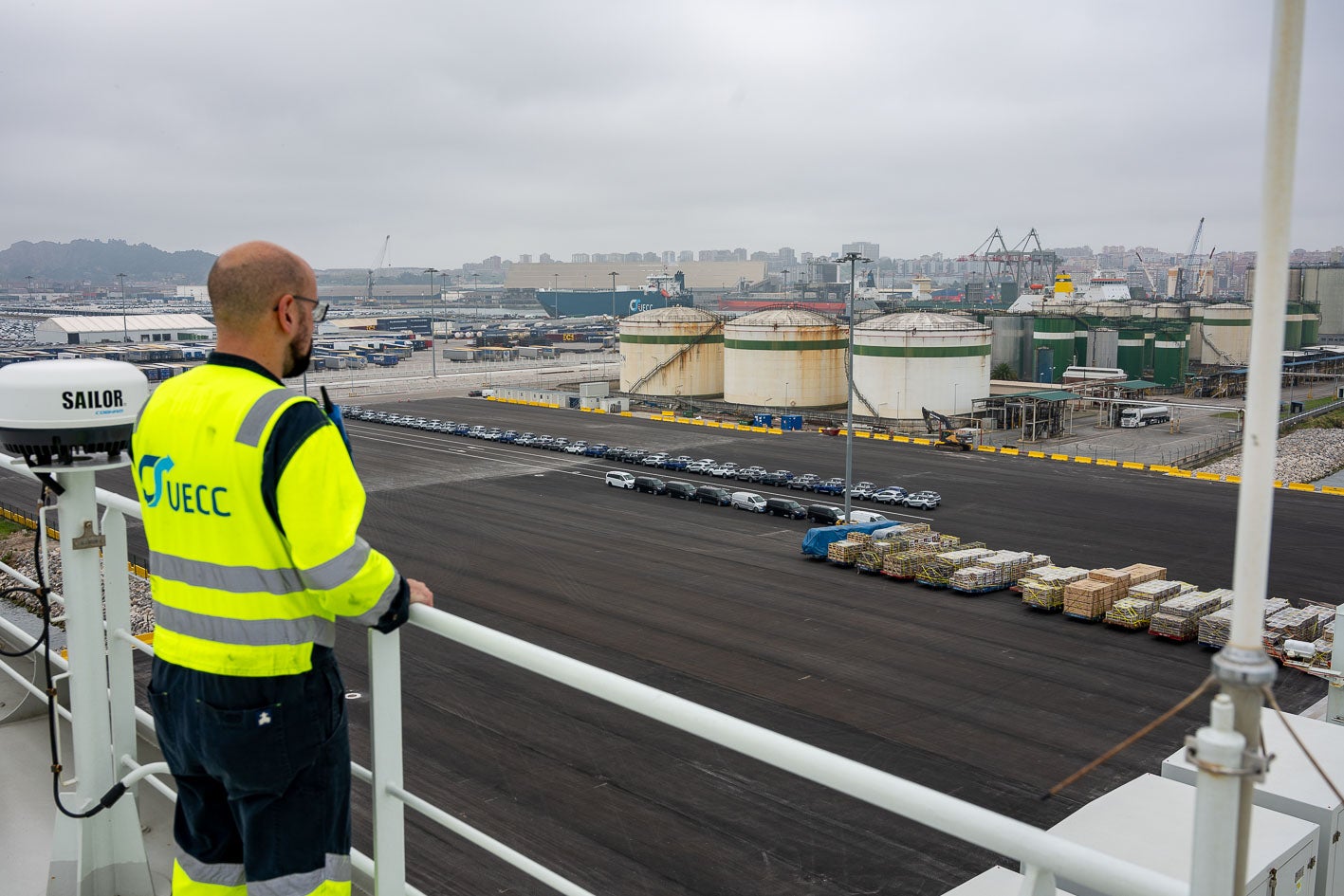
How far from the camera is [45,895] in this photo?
4.18m

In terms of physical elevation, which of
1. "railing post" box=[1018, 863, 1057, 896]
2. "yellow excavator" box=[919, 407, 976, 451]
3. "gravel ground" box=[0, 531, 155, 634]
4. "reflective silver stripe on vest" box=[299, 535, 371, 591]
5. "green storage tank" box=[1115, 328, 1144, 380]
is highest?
"reflective silver stripe on vest" box=[299, 535, 371, 591]

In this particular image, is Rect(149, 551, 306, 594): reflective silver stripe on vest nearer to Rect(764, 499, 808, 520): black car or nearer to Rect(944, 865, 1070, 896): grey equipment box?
Rect(944, 865, 1070, 896): grey equipment box

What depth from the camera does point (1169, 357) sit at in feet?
252

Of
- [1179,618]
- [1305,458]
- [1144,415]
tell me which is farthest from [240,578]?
[1144,415]

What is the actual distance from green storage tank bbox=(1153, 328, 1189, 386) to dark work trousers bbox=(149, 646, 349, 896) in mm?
82148

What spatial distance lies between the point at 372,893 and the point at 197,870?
0.63 metres

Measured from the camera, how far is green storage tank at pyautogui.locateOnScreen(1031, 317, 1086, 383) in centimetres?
7194

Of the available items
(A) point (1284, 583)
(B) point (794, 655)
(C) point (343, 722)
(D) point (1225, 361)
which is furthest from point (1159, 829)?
(D) point (1225, 361)

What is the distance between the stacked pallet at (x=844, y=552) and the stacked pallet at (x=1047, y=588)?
4.70 m

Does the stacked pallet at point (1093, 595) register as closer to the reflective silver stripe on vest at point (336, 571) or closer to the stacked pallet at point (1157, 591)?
the stacked pallet at point (1157, 591)

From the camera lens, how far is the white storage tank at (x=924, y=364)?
2229 inches

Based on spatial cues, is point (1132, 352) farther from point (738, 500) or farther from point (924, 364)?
point (738, 500)

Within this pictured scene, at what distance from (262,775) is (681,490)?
35.5 m

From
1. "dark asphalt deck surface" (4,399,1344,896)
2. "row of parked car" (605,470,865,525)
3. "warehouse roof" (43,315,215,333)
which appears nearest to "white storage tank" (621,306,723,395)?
"row of parked car" (605,470,865,525)
